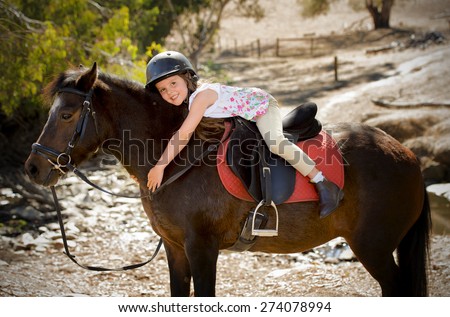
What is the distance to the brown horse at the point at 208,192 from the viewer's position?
2.91 m

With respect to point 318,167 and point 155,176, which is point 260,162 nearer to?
point 318,167

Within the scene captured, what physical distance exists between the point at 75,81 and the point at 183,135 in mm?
706

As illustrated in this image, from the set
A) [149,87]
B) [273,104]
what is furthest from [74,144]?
[273,104]

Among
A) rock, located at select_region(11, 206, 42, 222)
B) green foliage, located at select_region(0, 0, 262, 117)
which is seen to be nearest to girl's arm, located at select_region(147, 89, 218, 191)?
green foliage, located at select_region(0, 0, 262, 117)

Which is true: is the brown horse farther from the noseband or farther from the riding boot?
the riding boot

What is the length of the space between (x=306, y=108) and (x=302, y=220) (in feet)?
2.39

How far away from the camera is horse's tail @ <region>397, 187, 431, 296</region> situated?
332 cm

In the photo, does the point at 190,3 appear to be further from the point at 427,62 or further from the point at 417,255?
the point at 417,255

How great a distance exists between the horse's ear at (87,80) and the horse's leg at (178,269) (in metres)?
1.13

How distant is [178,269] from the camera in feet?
10.8

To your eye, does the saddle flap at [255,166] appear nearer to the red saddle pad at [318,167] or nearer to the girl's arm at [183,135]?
the red saddle pad at [318,167]

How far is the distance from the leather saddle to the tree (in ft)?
47.1

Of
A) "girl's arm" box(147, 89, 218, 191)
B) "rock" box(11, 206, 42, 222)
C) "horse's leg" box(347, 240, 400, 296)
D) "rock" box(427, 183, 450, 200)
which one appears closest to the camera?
"girl's arm" box(147, 89, 218, 191)

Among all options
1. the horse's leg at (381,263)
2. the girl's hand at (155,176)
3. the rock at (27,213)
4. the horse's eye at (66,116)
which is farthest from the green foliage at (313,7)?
the horse's eye at (66,116)
